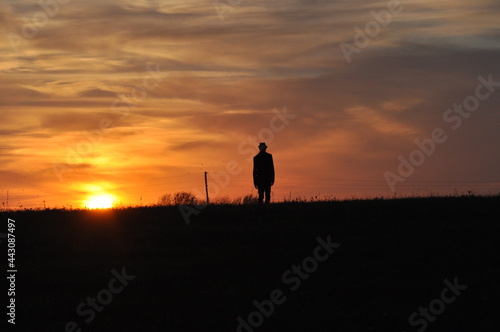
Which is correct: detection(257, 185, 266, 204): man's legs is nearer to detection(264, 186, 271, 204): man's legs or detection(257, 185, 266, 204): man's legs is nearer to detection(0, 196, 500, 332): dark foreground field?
detection(264, 186, 271, 204): man's legs

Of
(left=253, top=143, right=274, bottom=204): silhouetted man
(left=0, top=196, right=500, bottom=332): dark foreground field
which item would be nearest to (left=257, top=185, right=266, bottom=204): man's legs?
(left=253, top=143, right=274, bottom=204): silhouetted man

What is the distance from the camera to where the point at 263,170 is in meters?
31.9

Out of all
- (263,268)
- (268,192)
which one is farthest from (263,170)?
(263,268)

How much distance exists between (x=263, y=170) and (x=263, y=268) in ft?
32.5

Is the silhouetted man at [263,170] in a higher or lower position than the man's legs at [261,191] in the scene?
higher

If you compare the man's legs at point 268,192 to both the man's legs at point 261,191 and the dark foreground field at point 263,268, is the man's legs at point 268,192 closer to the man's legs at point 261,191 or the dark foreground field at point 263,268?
the man's legs at point 261,191

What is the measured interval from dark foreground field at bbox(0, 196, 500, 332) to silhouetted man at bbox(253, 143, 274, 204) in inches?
68.0

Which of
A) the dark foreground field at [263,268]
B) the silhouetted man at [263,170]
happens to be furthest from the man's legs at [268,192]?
the dark foreground field at [263,268]

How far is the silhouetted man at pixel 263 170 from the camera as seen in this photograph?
31969mm

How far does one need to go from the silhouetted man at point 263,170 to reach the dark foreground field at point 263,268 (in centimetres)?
173

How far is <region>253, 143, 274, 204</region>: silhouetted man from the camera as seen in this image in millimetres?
31969

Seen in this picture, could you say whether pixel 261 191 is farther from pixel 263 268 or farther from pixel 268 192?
pixel 263 268

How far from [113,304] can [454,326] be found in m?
7.90

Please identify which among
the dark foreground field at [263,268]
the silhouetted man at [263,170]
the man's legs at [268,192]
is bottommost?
the dark foreground field at [263,268]
